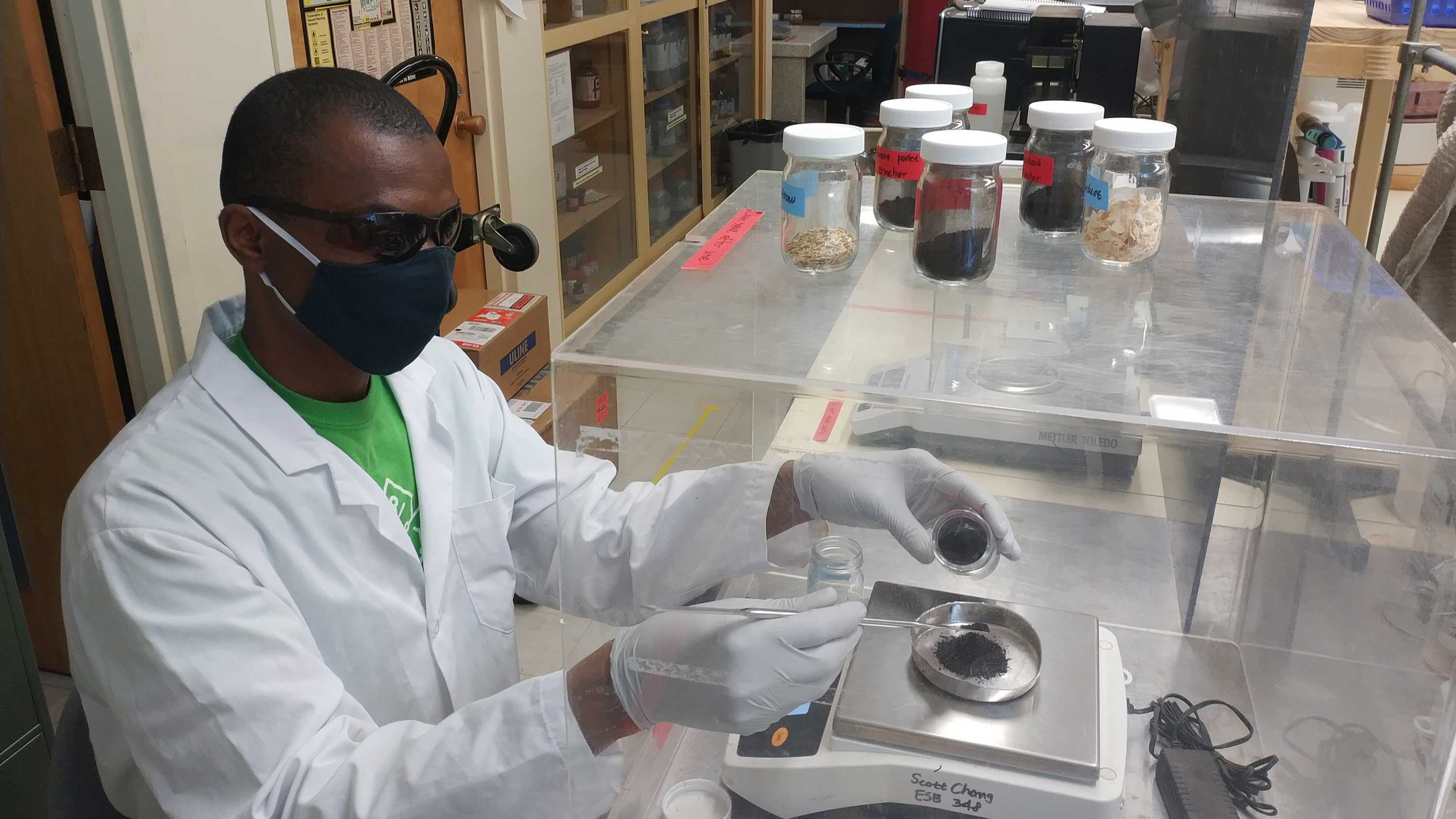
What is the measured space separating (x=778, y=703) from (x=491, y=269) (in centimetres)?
239

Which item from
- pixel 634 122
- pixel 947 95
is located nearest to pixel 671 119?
pixel 634 122

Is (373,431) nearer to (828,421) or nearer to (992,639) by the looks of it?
(828,421)

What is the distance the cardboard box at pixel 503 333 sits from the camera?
7.70 ft

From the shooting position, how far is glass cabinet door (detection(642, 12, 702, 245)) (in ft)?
14.0

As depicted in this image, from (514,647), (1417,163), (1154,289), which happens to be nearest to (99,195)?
(514,647)

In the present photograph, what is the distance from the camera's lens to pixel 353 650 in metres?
1.12

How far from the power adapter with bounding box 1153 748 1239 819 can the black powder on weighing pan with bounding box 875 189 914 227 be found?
1.95 feet

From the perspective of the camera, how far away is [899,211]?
3.81 ft

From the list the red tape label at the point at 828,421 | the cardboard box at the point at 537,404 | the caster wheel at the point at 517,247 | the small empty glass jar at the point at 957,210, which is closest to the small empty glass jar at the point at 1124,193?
the small empty glass jar at the point at 957,210

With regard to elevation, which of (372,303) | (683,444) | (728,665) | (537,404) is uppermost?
(372,303)

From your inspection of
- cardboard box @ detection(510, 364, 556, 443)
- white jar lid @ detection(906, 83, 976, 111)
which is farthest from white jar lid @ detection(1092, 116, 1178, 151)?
cardboard box @ detection(510, 364, 556, 443)

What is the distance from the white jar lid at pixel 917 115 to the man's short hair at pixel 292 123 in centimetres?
49

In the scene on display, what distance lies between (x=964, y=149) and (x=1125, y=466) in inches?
12.4

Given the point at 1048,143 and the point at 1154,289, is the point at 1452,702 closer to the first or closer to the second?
the point at 1154,289
